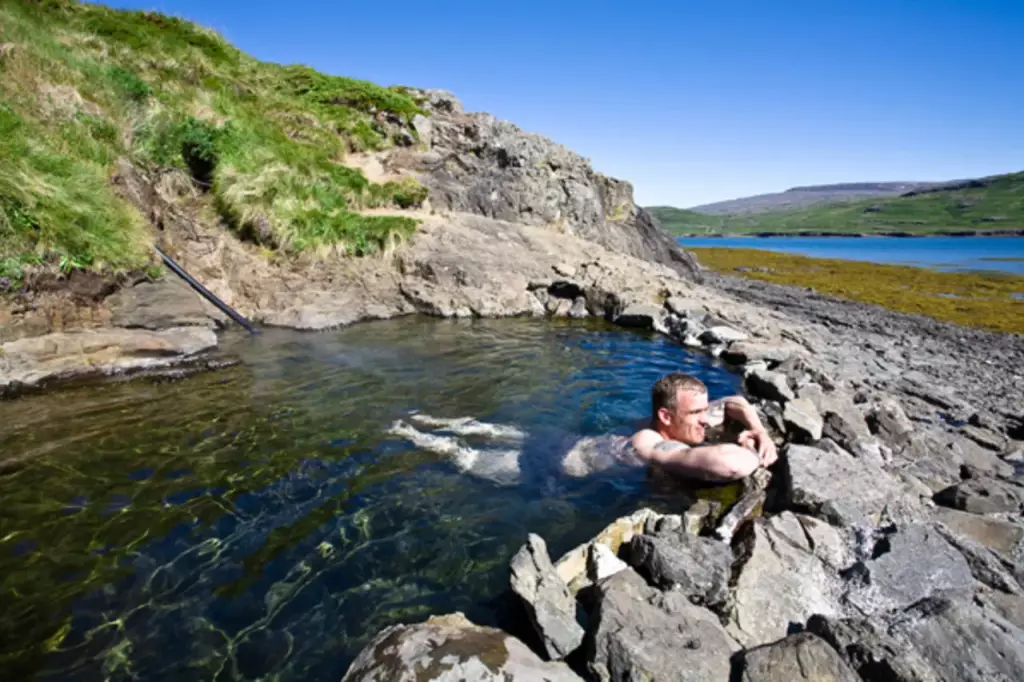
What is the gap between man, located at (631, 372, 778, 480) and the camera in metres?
5.83

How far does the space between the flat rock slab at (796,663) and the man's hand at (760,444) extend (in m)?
3.02

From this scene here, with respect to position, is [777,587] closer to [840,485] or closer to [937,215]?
[840,485]

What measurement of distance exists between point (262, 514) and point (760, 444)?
570 centimetres

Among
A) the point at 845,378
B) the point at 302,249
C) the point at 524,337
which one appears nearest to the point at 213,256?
the point at 302,249

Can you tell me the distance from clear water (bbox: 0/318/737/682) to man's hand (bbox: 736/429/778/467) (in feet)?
3.51

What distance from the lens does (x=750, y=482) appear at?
19.3 feet

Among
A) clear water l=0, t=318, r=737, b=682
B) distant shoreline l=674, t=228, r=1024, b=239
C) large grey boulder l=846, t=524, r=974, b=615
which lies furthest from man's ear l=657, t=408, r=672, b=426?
distant shoreline l=674, t=228, r=1024, b=239

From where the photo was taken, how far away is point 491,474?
6.31 m

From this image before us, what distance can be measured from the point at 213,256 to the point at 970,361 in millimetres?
21480

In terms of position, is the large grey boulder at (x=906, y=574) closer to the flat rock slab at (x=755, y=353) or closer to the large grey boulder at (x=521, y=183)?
the flat rock slab at (x=755, y=353)

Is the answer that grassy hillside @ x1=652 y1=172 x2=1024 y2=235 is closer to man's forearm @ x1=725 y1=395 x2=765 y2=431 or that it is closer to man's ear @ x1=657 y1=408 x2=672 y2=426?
man's forearm @ x1=725 y1=395 x2=765 y2=431

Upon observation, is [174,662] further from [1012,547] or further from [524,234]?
[524,234]

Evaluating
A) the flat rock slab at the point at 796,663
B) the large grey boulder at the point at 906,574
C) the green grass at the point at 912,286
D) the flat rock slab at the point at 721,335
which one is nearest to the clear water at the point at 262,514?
the flat rock slab at the point at 796,663

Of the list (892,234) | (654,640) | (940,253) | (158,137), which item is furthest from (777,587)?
(892,234)
